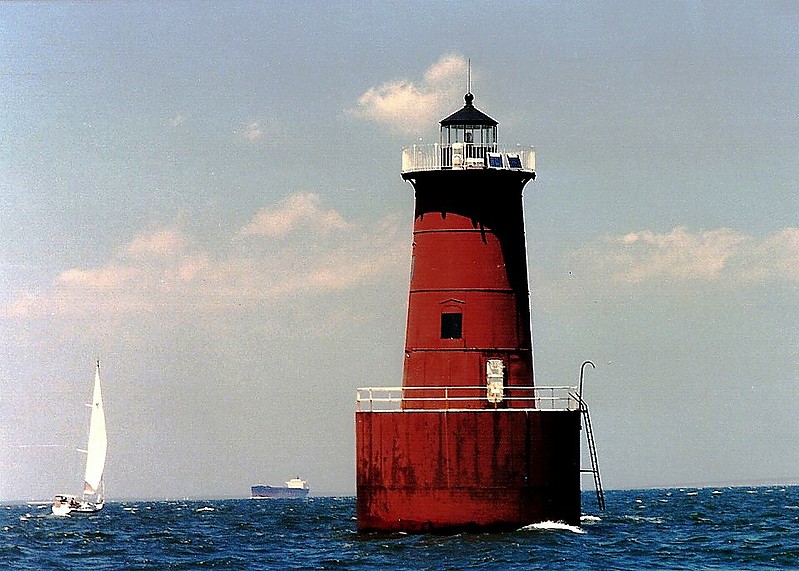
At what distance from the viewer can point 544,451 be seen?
5438 centimetres

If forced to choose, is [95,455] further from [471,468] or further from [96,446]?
[471,468]

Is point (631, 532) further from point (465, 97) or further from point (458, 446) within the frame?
point (465, 97)

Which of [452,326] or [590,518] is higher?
[452,326]

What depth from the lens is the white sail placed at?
362 feet

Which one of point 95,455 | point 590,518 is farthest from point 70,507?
point 590,518

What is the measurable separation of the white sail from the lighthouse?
56.2m

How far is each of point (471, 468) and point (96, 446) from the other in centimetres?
6193

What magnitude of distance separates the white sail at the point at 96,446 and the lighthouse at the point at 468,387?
184 ft

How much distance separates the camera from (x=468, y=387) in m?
55.6

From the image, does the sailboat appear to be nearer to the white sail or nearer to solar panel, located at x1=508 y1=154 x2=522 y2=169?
the white sail

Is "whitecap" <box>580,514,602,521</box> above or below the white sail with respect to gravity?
below

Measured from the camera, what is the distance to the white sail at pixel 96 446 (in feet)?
362

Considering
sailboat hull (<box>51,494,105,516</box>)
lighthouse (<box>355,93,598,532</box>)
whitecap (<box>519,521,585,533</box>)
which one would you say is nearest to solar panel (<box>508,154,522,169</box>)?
lighthouse (<box>355,93,598,532</box>)

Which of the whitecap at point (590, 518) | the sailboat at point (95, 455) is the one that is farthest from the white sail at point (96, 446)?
the whitecap at point (590, 518)
